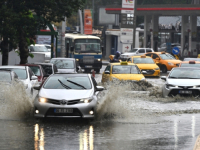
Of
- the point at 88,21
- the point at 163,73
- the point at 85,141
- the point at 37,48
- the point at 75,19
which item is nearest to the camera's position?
the point at 85,141

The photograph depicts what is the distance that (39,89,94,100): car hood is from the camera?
43.1 feet

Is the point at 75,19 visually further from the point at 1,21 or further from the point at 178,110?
the point at 178,110

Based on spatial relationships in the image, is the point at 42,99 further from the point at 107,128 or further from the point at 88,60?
the point at 88,60

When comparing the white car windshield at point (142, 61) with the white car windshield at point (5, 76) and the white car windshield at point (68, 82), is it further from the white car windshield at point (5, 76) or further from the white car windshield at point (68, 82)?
the white car windshield at point (68, 82)

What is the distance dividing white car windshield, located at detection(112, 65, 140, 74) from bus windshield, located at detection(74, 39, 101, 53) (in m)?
16.7

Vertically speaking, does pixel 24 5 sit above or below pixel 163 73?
above

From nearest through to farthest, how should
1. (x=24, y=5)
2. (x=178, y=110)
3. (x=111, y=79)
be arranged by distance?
(x=178, y=110), (x=111, y=79), (x=24, y=5)

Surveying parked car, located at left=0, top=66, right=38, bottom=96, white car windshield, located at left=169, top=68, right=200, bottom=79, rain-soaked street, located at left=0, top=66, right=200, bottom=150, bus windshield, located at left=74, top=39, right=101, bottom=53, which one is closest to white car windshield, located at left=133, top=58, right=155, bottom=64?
bus windshield, located at left=74, top=39, right=101, bottom=53

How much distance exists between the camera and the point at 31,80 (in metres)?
18.6

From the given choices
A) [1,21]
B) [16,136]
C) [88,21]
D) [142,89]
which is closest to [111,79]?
[142,89]

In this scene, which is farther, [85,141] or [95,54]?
[95,54]

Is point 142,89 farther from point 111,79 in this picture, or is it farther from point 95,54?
point 95,54

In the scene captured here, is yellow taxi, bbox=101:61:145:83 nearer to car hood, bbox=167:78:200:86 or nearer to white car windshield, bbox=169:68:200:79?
white car windshield, bbox=169:68:200:79

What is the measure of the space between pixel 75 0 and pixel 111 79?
5.86m
